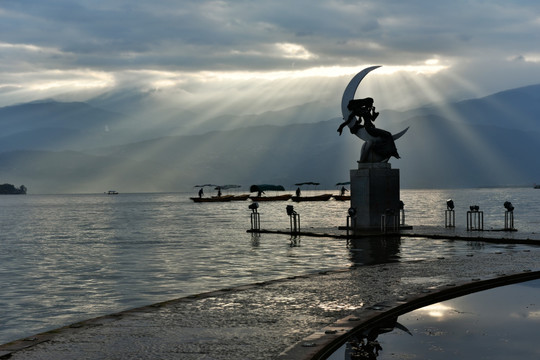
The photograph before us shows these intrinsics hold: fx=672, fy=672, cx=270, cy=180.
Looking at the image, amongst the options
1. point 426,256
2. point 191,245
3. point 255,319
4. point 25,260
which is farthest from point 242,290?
point 191,245

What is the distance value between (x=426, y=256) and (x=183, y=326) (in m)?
15.0

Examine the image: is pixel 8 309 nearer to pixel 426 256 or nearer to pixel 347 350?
pixel 347 350

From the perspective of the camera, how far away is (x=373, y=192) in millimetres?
36219

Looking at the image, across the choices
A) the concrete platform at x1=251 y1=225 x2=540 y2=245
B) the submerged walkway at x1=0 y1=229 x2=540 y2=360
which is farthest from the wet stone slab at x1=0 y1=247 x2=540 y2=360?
the concrete platform at x1=251 y1=225 x2=540 y2=245

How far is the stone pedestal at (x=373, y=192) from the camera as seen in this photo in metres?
36.2

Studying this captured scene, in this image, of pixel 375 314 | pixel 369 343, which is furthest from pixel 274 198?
pixel 369 343

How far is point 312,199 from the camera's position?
527 ft

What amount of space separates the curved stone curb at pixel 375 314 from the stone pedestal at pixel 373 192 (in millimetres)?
19750

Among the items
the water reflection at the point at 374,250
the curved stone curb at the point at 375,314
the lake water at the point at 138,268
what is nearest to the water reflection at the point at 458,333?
the curved stone curb at the point at 375,314

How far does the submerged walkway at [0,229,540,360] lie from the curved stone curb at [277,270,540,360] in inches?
0.8

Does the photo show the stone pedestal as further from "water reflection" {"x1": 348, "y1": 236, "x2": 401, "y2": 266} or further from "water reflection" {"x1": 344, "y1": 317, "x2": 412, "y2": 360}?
"water reflection" {"x1": 344, "y1": 317, "x2": 412, "y2": 360}

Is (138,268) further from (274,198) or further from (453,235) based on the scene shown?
(274,198)

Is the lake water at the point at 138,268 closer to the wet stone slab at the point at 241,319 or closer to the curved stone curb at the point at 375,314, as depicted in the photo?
the wet stone slab at the point at 241,319

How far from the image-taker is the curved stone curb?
8.78 meters
